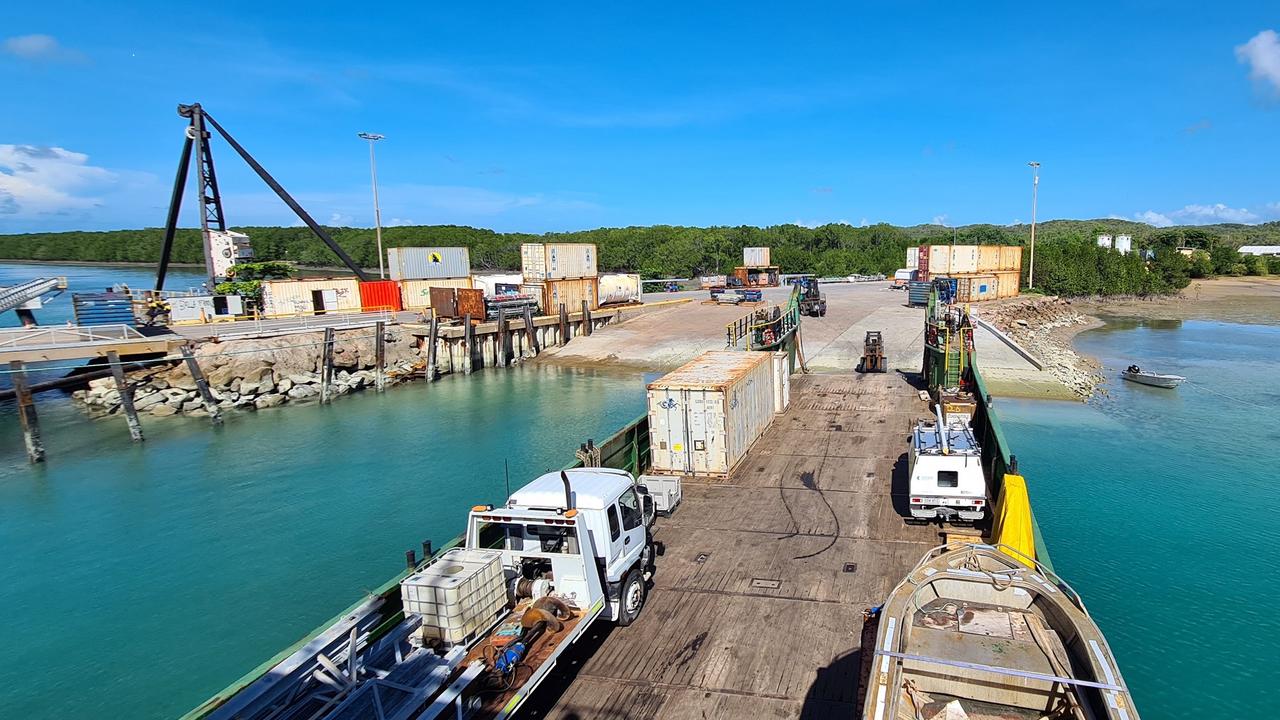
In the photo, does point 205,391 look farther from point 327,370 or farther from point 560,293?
point 560,293

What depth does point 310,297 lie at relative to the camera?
5612cm

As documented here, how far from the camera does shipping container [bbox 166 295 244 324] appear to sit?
50.4m

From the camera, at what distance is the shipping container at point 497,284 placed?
6072 centimetres

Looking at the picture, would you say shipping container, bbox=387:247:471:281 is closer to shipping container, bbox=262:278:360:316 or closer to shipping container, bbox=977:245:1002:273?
shipping container, bbox=262:278:360:316

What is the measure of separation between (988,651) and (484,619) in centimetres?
611

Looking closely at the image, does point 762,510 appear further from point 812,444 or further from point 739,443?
point 812,444

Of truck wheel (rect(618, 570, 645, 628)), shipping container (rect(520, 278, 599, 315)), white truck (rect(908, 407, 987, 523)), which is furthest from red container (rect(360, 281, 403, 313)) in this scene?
white truck (rect(908, 407, 987, 523))

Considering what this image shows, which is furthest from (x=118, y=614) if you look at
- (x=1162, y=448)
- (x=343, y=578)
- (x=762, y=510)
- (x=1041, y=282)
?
(x=1041, y=282)

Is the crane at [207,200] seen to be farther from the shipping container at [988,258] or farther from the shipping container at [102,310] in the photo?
the shipping container at [988,258]

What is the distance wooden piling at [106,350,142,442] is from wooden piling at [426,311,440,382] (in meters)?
17.9

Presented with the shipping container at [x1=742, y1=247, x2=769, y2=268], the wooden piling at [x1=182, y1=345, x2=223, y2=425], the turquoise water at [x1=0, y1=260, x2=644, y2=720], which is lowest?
the turquoise water at [x1=0, y1=260, x2=644, y2=720]

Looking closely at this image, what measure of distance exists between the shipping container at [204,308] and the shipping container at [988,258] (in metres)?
68.2

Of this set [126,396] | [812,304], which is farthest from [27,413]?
[812,304]

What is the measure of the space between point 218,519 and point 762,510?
1926 centimetres
